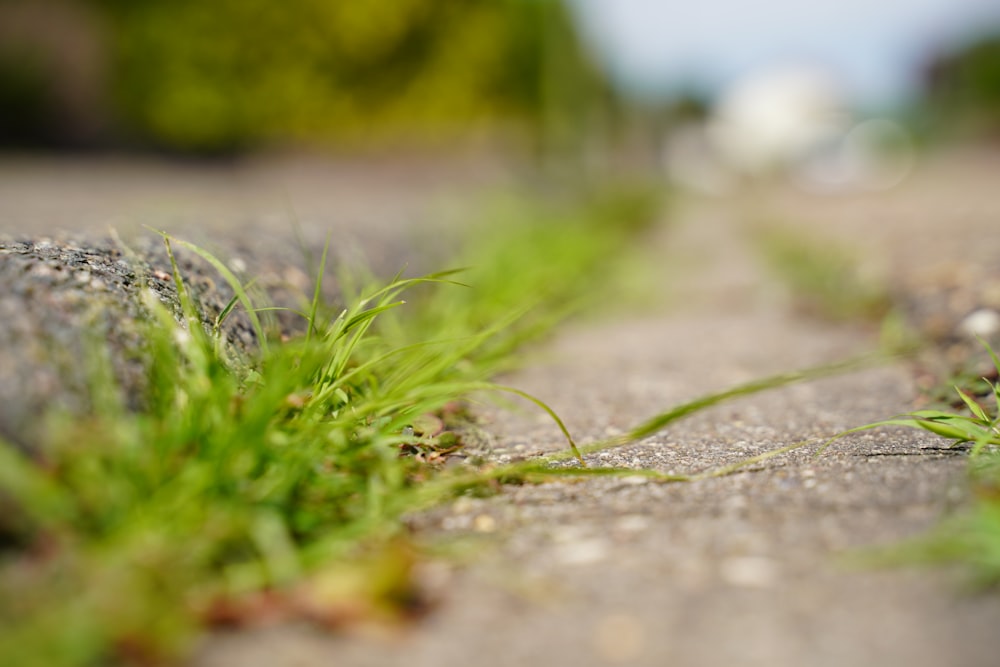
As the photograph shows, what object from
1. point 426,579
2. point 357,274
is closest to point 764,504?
point 426,579

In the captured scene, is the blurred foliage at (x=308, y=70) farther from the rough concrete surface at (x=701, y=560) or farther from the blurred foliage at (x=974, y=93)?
the blurred foliage at (x=974, y=93)

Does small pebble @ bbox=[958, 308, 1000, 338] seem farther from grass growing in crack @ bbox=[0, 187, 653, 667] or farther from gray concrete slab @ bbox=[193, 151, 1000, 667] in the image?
grass growing in crack @ bbox=[0, 187, 653, 667]

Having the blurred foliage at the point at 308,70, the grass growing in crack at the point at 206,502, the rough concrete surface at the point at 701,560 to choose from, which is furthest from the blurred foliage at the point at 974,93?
the grass growing in crack at the point at 206,502

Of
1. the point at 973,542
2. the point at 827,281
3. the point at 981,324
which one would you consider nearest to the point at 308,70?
the point at 827,281

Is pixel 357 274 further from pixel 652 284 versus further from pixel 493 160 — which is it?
pixel 493 160

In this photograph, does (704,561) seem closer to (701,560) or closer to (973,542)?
(701,560)

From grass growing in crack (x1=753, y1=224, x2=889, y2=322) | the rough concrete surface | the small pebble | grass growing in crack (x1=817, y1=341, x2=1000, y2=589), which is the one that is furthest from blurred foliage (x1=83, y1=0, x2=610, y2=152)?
grass growing in crack (x1=817, y1=341, x2=1000, y2=589)
